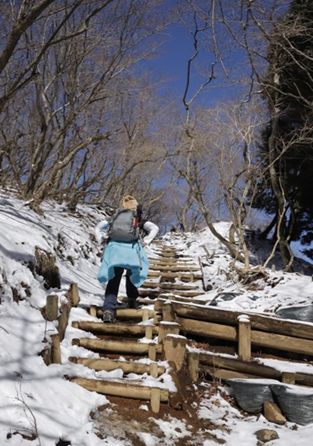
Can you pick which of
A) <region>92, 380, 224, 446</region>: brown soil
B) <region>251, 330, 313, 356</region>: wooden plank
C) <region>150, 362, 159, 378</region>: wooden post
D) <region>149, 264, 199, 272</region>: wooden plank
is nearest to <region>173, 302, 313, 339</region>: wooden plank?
<region>251, 330, 313, 356</region>: wooden plank

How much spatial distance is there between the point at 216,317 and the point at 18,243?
304cm

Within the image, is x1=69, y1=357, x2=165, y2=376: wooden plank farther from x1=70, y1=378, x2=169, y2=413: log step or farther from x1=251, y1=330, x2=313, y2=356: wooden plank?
x1=251, y1=330, x2=313, y2=356: wooden plank

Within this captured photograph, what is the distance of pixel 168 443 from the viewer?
2945 millimetres

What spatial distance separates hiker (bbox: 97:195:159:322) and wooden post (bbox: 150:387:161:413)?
153 centimetres

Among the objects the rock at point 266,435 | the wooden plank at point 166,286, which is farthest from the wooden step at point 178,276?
the rock at point 266,435

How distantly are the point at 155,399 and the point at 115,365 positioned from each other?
2.25 feet

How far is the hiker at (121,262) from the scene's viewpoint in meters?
4.89

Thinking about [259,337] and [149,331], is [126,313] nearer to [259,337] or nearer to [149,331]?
[149,331]

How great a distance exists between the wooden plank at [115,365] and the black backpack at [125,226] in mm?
1832

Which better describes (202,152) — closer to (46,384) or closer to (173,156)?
(173,156)

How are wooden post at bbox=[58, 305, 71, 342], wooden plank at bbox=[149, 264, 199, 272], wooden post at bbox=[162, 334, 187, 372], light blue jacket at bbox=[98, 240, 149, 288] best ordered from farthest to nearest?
wooden plank at bbox=[149, 264, 199, 272]
light blue jacket at bbox=[98, 240, 149, 288]
wooden post at bbox=[58, 305, 71, 342]
wooden post at bbox=[162, 334, 187, 372]

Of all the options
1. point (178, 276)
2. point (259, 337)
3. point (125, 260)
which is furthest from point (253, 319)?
point (178, 276)

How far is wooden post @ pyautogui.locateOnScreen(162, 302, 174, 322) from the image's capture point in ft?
15.5

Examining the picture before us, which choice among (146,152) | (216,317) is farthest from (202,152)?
(216,317)
